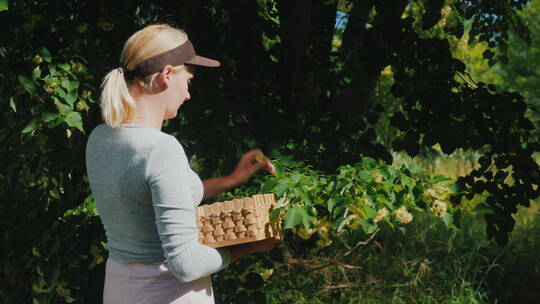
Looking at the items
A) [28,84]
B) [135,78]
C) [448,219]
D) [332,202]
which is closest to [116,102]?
[135,78]

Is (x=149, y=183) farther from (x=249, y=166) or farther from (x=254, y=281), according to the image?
(x=254, y=281)

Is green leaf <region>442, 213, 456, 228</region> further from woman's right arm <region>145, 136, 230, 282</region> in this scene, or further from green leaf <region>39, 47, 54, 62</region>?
green leaf <region>39, 47, 54, 62</region>

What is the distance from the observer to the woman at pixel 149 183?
1369 millimetres

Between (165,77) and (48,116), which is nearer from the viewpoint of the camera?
(165,77)

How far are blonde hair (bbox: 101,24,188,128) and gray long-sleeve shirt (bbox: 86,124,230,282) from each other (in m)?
0.04

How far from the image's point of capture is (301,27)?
11.5ft

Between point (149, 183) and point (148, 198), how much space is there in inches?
2.4

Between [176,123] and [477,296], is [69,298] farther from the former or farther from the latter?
[477,296]

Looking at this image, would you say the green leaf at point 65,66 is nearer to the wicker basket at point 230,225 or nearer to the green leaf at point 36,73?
the green leaf at point 36,73

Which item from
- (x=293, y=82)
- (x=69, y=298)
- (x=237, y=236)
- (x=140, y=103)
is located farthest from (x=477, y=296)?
(x=140, y=103)

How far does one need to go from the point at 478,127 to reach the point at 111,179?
213cm

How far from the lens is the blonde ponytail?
1446 millimetres

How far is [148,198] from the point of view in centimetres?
141

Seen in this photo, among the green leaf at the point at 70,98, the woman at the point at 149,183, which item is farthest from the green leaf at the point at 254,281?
the woman at the point at 149,183
